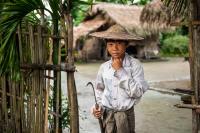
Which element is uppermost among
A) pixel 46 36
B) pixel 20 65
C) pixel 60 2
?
pixel 60 2

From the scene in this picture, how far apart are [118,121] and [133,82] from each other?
0.40 meters

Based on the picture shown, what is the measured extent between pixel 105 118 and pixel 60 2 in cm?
121

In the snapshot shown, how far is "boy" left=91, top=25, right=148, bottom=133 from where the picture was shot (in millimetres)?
3955

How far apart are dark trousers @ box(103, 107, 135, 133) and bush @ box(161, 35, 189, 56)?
2365 cm

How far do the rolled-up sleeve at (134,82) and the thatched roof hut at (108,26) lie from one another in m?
17.6

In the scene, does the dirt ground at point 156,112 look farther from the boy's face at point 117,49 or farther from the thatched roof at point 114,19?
the thatched roof at point 114,19

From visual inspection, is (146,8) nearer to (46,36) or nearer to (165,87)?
(165,87)

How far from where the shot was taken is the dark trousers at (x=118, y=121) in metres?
4.01

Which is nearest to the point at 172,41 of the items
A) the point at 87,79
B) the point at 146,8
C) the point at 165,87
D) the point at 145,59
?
the point at 145,59

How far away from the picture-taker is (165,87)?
12.4 m

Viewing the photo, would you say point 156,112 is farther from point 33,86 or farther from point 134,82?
point 134,82

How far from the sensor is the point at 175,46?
1091 inches

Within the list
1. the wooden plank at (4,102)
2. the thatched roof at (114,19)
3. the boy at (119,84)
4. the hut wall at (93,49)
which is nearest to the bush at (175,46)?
the thatched roof at (114,19)

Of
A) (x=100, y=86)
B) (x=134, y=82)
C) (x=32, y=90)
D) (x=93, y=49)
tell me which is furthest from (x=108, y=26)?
(x=134, y=82)
